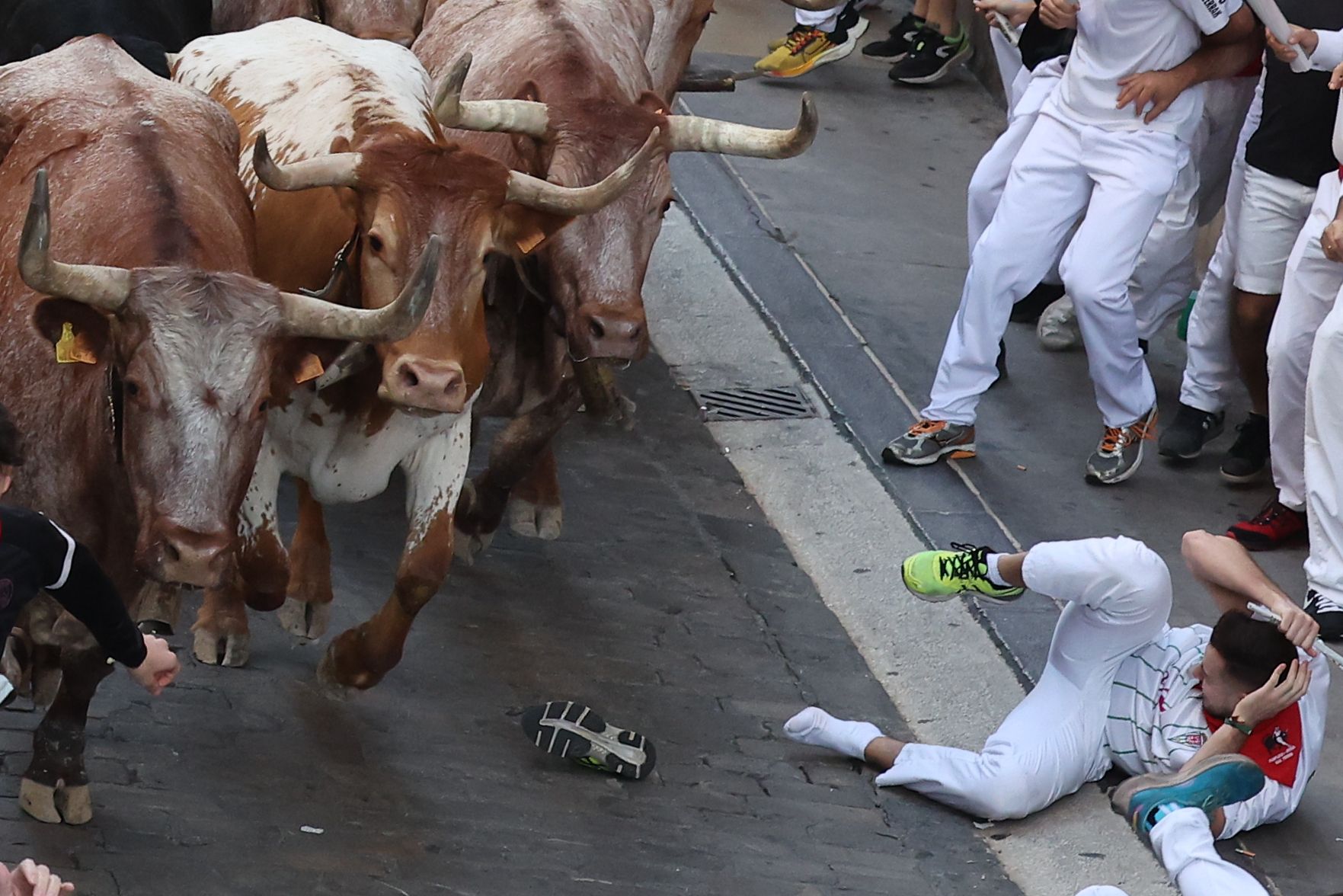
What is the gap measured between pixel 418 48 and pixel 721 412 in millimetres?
1962

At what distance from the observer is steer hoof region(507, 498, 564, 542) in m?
7.04

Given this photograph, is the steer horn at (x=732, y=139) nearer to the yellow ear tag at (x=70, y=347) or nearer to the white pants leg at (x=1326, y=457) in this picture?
the white pants leg at (x=1326, y=457)

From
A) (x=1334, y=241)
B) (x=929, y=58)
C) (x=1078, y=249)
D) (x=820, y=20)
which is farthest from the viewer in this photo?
(x=929, y=58)

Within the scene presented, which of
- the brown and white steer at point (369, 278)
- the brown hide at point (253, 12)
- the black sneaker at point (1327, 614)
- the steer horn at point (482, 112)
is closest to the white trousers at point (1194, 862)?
the black sneaker at point (1327, 614)

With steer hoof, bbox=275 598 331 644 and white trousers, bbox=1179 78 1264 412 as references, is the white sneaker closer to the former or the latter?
white trousers, bbox=1179 78 1264 412

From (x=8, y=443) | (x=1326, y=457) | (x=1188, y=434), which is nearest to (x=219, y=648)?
(x=8, y=443)

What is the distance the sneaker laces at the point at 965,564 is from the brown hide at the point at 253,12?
3.67m

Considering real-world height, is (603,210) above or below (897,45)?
above

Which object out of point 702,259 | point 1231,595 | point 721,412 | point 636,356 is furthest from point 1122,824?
point 702,259

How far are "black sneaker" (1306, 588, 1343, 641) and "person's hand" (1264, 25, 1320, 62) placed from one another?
1.90 m

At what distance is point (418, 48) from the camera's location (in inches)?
292

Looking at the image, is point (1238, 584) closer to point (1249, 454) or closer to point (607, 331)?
point (607, 331)

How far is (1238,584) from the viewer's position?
576 centimetres

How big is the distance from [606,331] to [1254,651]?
2104 mm
